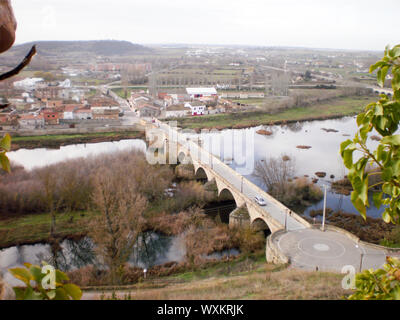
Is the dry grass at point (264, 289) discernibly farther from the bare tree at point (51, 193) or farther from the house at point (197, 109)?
the house at point (197, 109)

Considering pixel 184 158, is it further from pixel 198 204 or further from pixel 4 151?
pixel 4 151

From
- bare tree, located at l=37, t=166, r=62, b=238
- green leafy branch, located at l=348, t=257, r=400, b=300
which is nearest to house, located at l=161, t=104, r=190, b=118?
bare tree, located at l=37, t=166, r=62, b=238

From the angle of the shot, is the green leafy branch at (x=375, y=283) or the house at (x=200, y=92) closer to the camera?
the green leafy branch at (x=375, y=283)

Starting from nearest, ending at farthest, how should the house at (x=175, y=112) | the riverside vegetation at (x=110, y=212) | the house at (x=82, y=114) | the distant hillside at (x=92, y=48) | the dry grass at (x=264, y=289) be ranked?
the dry grass at (x=264, y=289)
the riverside vegetation at (x=110, y=212)
the house at (x=82, y=114)
the house at (x=175, y=112)
the distant hillside at (x=92, y=48)

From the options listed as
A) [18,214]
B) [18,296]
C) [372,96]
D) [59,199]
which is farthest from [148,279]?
[372,96]

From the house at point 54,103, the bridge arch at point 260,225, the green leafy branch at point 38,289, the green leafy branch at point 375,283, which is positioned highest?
the green leafy branch at point 38,289

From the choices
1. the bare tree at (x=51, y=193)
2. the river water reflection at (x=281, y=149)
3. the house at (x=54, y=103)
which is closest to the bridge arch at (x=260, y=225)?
the river water reflection at (x=281, y=149)

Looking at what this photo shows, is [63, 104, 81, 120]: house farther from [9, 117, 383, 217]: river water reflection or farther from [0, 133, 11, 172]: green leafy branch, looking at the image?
[0, 133, 11, 172]: green leafy branch

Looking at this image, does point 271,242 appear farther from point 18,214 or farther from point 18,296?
point 18,214
